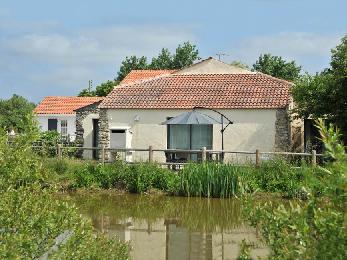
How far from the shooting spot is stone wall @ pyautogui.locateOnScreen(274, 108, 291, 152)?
25.9 metres

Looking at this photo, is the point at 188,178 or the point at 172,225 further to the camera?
the point at 188,178

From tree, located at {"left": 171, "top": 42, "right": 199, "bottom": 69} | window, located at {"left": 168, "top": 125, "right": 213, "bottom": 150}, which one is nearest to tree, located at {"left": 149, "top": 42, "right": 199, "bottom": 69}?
tree, located at {"left": 171, "top": 42, "right": 199, "bottom": 69}

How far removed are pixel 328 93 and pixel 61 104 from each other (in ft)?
76.6

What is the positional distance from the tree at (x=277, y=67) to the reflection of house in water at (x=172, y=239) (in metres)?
40.7

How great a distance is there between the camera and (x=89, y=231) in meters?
5.79

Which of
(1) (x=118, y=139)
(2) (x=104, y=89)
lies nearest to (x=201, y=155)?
(1) (x=118, y=139)

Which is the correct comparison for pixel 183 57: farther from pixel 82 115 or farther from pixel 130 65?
pixel 82 115

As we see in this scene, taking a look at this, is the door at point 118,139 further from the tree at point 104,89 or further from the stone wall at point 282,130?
the tree at point 104,89

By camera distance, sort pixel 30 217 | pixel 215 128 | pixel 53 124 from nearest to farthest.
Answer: pixel 30 217 < pixel 215 128 < pixel 53 124

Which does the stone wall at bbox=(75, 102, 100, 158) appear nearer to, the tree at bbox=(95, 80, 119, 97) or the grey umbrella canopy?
the grey umbrella canopy

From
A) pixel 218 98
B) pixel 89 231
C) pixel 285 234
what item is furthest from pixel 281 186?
pixel 285 234

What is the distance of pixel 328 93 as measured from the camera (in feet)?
76.0

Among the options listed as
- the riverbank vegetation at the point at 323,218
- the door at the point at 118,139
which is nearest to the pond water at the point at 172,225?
the riverbank vegetation at the point at 323,218

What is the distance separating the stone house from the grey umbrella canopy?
169 cm
